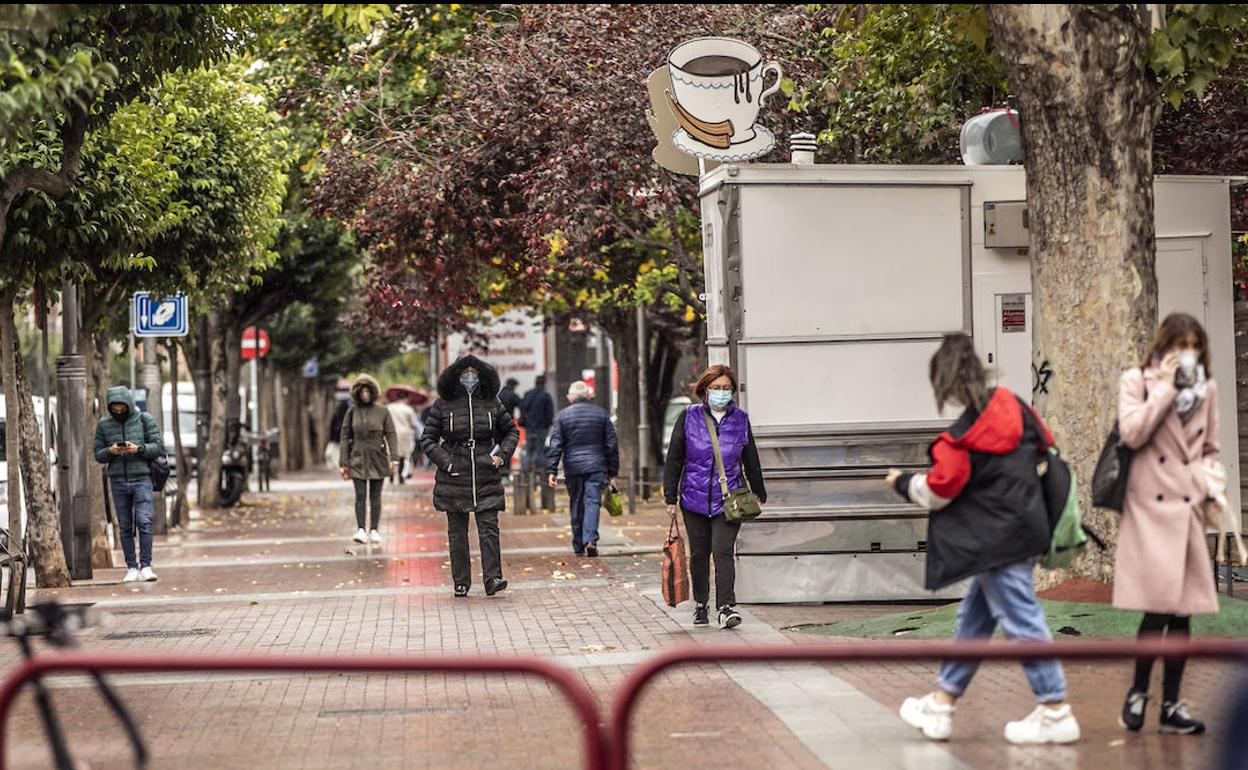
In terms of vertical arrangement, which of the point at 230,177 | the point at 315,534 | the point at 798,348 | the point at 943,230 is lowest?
the point at 315,534

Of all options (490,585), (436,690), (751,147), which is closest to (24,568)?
(490,585)

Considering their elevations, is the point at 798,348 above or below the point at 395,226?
below

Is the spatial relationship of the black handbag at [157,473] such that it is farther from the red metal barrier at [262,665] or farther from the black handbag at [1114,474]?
the red metal barrier at [262,665]

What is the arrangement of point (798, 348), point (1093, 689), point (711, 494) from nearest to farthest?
point (1093, 689) → point (711, 494) → point (798, 348)

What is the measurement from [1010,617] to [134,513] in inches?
424

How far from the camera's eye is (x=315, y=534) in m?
22.6

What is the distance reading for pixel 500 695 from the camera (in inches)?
364

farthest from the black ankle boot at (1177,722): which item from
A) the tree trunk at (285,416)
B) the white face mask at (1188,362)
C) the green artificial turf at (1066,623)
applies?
the tree trunk at (285,416)

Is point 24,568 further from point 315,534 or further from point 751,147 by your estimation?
point 315,534

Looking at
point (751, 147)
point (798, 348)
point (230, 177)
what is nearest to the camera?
point (798, 348)

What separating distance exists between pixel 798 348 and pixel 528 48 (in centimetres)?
730

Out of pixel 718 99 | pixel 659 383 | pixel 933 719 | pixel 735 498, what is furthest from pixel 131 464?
pixel 659 383

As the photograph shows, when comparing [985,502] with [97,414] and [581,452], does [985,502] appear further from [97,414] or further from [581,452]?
[97,414]

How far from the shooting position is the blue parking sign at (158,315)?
21.4 meters
